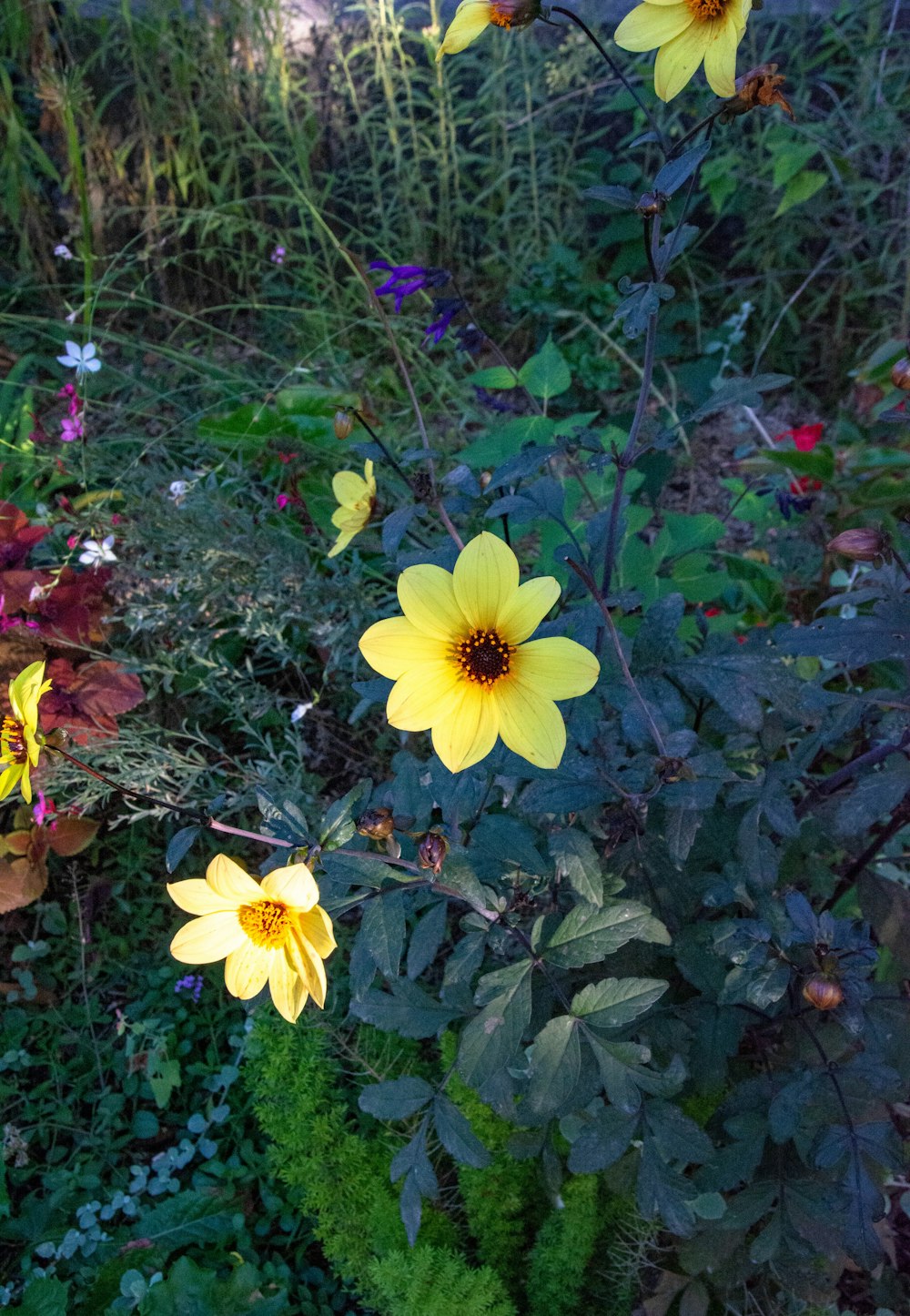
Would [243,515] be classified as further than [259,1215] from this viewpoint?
Yes

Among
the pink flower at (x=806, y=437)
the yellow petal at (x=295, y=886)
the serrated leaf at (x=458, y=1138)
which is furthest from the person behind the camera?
the pink flower at (x=806, y=437)

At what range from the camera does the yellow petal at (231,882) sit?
2.81 ft

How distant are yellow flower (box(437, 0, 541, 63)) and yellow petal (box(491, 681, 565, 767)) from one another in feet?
2.04

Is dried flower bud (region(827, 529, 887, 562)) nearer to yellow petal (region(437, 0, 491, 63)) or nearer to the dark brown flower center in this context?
the dark brown flower center

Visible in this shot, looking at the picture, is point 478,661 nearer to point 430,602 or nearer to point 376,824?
point 430,602

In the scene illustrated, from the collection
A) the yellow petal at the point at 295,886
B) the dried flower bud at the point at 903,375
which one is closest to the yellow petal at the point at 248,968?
the yellow petal at the point at 295,886

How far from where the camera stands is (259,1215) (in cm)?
155

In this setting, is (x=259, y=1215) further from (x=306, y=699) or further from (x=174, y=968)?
(x=306, y=699)

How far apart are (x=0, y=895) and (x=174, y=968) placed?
341 mm

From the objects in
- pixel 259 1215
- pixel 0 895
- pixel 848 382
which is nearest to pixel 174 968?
pixel 0 895

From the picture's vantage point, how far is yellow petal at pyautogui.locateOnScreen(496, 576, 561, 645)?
869 mm

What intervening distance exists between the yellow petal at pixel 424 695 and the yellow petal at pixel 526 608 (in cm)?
6

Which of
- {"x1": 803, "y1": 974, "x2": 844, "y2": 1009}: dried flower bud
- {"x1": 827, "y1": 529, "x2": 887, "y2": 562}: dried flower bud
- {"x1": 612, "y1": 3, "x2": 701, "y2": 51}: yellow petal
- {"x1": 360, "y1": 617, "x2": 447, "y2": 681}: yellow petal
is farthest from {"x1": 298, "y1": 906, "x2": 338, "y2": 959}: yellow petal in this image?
{"x1": 612, "y1": 3, "x2": 701, "y2": 51}: yellow petal

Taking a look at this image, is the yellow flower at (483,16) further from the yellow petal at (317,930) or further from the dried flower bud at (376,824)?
the yellow petal at (317,930)
